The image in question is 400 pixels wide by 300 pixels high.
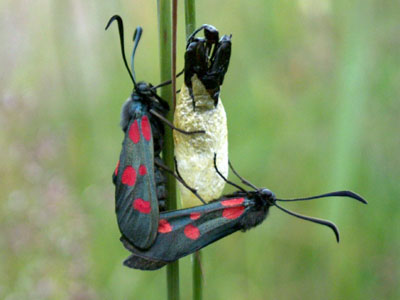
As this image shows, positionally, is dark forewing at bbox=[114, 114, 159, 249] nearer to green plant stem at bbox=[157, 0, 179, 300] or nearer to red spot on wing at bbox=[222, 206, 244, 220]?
green plant stem at bbox=[157, 0, 179, 300]

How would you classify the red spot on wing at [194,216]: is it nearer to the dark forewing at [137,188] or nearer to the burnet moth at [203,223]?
the burnet moth at [203,223]

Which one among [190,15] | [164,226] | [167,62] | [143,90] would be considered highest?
[190,15]

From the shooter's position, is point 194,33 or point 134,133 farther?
point 134,133

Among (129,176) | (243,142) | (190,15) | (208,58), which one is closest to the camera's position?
(190,15)

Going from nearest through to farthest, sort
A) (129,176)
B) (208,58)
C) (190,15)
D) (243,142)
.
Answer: (190,15) < (208,58) < (129,176) < (243,142)

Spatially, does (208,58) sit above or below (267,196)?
above

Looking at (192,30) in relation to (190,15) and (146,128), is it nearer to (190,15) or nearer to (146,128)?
(190,15)

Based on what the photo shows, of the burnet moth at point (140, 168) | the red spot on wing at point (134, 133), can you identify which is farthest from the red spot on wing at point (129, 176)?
the red spot on wing at point (134, 133)

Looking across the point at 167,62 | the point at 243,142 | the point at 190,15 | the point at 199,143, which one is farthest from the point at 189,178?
the point at 243,142
